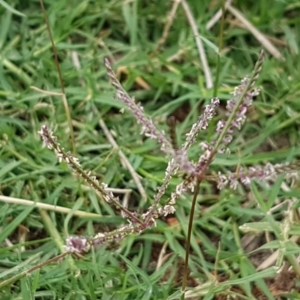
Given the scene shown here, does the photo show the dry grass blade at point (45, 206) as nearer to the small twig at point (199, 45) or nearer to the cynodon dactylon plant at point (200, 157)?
the cynodon dactylon plant at point (200, 157)

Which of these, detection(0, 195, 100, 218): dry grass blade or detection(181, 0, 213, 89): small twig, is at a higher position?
detection(181, 0, 213, 89): small twig

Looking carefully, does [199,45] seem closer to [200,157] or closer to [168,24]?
[168,24]

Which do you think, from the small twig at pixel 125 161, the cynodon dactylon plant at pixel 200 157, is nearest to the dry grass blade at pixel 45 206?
the small twig at pixel 125 161

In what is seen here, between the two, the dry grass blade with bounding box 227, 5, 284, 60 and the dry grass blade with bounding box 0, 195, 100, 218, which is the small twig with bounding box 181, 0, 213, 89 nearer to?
the dry grass blade with bounding box 227, 5, 284, 60

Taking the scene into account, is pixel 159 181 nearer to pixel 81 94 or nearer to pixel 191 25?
pixel 81 94

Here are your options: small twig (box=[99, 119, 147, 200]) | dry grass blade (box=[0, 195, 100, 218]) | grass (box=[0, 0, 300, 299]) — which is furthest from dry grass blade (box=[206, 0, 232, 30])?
dry grass blade (box=[0, 195, 100, 218])

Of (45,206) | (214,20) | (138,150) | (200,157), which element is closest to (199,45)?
(214,20)

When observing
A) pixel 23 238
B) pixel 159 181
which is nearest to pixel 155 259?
pixel 159 181

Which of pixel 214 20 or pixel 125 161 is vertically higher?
pixel 214 20

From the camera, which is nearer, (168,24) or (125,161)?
(125,161)
